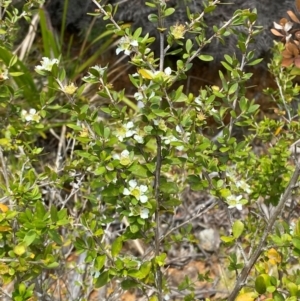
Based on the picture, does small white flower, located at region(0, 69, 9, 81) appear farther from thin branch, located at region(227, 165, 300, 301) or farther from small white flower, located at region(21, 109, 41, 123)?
thin branch, located at region(227, 165, 300, 301)

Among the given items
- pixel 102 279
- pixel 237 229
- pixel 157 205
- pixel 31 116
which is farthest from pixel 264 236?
pixel 31 116

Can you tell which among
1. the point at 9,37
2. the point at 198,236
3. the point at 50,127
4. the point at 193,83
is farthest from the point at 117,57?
the point at 9,37

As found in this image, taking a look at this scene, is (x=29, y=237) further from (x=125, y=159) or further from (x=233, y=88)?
(x=233, y=88)

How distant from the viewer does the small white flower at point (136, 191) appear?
983 mm

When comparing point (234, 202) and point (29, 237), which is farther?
point (234, 202)

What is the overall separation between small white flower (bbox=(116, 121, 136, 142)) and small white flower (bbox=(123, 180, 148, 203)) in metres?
0.09

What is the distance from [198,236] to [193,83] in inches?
39.2

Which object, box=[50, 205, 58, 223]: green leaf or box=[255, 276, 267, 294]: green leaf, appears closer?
box=[255, 276, 267, 294]: green leaf

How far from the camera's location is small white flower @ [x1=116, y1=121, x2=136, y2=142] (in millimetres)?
1014

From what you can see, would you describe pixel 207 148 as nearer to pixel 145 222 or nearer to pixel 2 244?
pixel 145 222

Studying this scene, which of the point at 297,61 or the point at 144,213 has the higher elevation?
the point at 297,61

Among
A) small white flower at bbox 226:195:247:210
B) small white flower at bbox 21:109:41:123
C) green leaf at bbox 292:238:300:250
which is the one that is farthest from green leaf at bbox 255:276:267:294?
small white flower at bbox 21:109:41:123

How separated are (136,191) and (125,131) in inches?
4.8

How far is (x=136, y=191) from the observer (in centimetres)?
99
